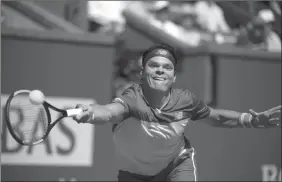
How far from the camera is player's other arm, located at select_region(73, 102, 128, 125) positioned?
2.67m

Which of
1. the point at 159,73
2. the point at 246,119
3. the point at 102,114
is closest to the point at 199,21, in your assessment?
the point at 246,119

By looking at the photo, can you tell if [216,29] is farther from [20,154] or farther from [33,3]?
[20,154]

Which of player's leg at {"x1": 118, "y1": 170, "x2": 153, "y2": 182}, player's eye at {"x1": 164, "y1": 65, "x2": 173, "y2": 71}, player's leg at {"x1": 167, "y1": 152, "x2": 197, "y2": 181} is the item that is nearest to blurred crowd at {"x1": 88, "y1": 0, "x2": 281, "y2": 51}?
player's eye at {"x1": 164, "y1": 65, "x2": 173, "y2": 71}

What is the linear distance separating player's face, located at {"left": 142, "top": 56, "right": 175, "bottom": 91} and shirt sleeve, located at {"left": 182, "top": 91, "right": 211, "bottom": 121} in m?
0.19

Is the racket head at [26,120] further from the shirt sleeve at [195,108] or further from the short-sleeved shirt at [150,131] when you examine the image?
the shirt sleeve at [195,108]

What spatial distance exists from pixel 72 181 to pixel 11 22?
2109 mm

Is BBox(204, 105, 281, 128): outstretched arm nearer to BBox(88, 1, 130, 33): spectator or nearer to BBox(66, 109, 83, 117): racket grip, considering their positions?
BBox(66, 109, 83, 117): racket grip

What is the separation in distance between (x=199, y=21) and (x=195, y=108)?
5.74m

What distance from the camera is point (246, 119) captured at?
3.51 metres

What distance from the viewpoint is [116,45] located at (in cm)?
527

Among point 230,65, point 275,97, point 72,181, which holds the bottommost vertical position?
point 72,181

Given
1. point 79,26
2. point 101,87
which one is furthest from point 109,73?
point 79,26

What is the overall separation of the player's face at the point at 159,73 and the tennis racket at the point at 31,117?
0.64m

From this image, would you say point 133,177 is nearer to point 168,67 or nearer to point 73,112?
point 168,67
